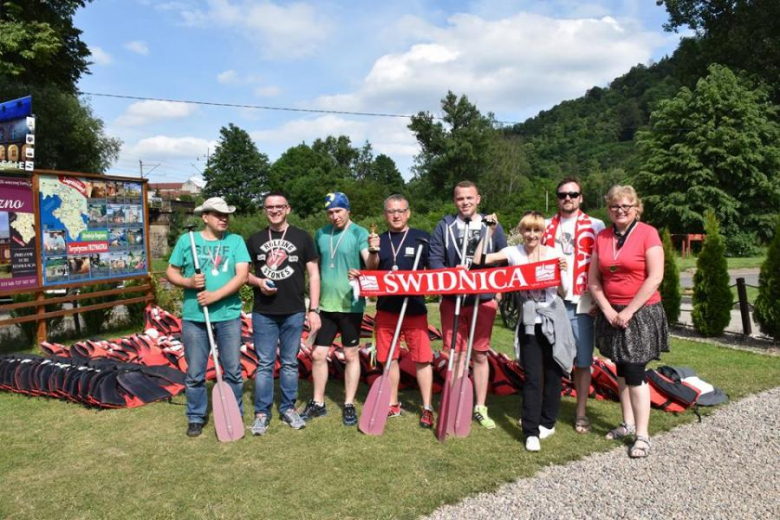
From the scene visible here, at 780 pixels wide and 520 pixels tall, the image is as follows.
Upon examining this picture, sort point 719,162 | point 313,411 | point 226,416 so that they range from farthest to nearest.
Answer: point 719,162 → point 313,411 → point 226,416

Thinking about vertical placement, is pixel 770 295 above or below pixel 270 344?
below

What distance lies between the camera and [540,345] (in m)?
4.36

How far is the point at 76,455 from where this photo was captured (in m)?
4.35

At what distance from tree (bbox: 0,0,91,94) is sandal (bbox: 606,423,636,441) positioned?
781 inches

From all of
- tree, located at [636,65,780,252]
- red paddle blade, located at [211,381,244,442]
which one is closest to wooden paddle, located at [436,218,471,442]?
red paddle blade, located at [211,381,244,442]

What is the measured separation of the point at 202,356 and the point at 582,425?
10.7 ft

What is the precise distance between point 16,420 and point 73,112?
77.1 feet

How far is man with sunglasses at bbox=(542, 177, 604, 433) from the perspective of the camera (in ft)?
14.6

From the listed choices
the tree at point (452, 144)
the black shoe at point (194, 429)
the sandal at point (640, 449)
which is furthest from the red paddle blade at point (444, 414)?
the tree at point (452, 144)

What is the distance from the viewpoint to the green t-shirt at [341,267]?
4840mm

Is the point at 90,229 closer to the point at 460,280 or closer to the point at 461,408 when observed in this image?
the point at 460,280

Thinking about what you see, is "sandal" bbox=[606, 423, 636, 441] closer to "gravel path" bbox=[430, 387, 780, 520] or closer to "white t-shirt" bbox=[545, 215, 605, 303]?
"gravel path" bbox=[430, 387, 780, 520]

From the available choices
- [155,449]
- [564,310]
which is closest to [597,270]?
[564,310]

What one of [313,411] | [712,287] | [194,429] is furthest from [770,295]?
[194,429]
